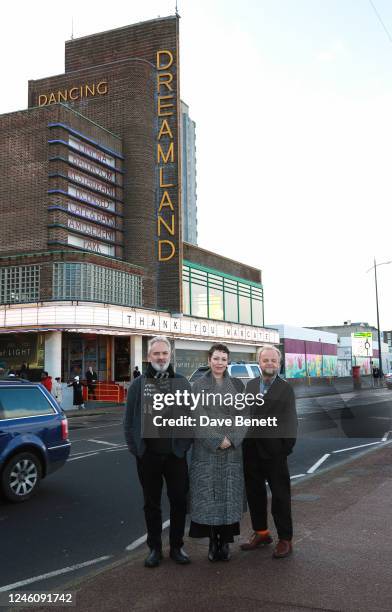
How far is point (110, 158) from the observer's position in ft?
118

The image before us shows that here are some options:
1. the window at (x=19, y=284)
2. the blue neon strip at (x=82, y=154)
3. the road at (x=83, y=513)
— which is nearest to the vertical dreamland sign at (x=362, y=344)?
the blue neon strip at (x=82, y=154)

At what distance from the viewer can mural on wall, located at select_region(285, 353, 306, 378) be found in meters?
57.8

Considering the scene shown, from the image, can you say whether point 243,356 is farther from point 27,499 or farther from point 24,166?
point 27,499

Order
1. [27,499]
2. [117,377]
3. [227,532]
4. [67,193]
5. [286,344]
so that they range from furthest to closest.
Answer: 1. [286,344]
2. [117,377]
3. [67,193]
4. [27,499]
5. [227,532]

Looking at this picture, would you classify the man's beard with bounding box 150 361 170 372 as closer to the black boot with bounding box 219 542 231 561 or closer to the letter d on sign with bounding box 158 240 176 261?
the black boot with bounding box 219 542 231 561

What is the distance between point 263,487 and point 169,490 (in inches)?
35.7

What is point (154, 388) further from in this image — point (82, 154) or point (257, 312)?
point (257, 312)

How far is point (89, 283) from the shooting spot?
30453 millimetres

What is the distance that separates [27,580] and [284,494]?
2.29 meters


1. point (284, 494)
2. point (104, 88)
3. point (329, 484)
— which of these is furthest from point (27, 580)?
point (104, 88)

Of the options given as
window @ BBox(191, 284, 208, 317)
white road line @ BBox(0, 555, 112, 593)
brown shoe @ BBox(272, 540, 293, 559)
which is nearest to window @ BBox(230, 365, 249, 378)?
white road line @ BBox(0, 555, 112, 593)

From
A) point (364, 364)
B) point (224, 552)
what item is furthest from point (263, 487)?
point (364, 364)

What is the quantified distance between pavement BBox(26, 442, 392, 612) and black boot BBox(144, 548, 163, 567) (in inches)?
2.3

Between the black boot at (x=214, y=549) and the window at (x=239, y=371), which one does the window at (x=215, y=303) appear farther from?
the black boot at (x=214, y=549)
